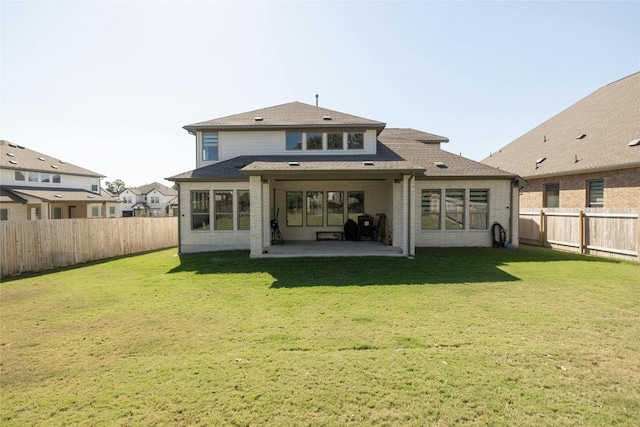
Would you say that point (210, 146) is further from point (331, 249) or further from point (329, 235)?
point (331, 249)

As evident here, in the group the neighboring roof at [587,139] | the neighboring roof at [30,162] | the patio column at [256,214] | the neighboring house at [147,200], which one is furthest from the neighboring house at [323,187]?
the neighboring house at [147,200]

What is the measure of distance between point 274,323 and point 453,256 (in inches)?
320

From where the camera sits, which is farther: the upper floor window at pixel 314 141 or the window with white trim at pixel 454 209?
the upper floor window at pixel 314 141

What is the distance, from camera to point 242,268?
9.89 meters

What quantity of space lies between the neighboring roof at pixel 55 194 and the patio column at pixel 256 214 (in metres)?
24.5

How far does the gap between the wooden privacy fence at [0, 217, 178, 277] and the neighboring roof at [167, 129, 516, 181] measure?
370cm

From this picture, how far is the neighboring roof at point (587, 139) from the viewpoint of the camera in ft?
46.5

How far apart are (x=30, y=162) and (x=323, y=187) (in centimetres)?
3012

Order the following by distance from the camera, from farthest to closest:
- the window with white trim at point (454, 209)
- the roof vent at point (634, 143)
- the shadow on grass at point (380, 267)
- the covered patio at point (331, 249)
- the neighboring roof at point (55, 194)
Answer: the neighboring roof at point (55, 194) < the window with white trim at point (454, 209) < the roof vent at point (634, 143) < the covered patio at point (331, 249) < the shadow on grass at point (380, 267)

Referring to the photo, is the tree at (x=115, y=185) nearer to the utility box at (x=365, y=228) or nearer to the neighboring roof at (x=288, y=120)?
the neighboring roof at (x=288, y=120)

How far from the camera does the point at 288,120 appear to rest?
15.3 metres

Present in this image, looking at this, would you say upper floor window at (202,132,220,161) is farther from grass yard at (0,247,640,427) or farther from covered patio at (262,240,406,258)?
grass yard at (0,247,640,427)

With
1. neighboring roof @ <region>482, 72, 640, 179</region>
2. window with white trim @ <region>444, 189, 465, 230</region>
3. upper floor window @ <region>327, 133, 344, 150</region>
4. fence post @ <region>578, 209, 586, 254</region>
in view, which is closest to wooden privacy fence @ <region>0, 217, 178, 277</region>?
upper floor window @ <region>327, 133, 344, 150</region>

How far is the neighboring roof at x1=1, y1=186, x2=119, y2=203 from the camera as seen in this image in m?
26.1
